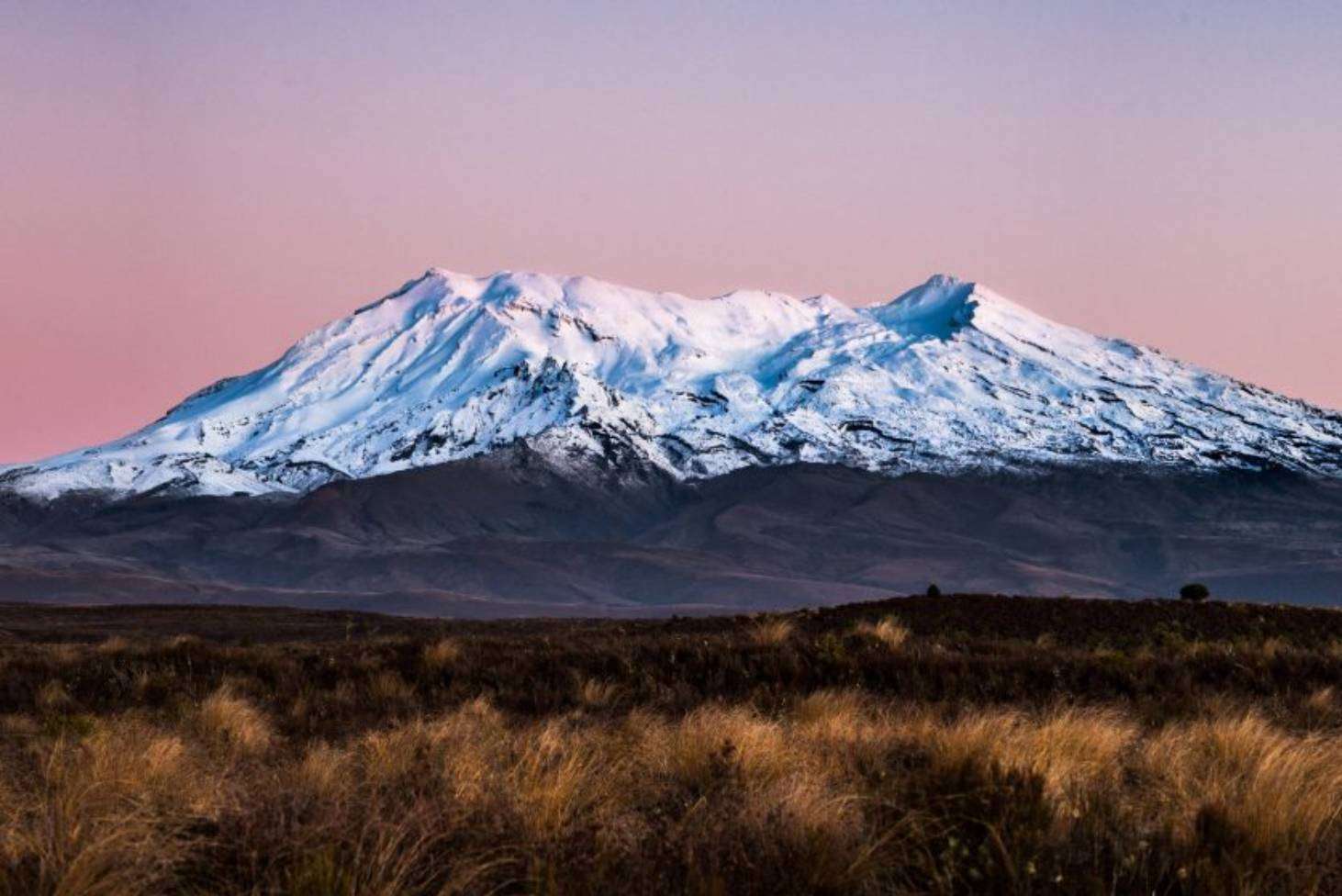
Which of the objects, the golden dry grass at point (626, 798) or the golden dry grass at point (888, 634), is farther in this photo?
the golden dry grass at point (888, 634)

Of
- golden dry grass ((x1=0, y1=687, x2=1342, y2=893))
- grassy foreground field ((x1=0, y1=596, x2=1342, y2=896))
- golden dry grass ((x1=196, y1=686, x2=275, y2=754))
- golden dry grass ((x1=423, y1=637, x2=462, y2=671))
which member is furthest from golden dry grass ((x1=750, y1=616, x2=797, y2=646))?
golden dry grass ((x1=0, y1=687, x2=1342, y2=893))

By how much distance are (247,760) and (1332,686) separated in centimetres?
1334

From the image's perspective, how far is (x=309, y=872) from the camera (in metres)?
7.02

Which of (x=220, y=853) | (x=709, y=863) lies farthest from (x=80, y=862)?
(x=709, y=863)

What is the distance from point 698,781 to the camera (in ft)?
34.6

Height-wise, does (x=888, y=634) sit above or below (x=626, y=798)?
above

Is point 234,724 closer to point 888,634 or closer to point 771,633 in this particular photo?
point 771,633

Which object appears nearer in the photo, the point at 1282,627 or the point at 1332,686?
the point at 1332,686

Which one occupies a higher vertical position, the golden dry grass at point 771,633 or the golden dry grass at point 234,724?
the golden dry grass at point 771,633

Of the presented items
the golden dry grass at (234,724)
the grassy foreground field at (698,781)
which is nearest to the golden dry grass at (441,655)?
the grassy foreground field at (698,781)

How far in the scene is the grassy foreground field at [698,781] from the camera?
24.8 feet

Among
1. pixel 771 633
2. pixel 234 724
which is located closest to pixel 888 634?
pixel 771 633

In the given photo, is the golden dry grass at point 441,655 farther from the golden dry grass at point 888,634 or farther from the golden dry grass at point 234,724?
the golden dry grass at point 888,634

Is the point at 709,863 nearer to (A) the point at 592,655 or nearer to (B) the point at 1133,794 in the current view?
(B) the point at 1133,794
